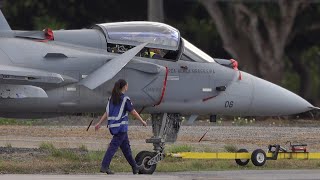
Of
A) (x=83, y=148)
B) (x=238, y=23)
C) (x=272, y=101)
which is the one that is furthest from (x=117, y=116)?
(x=238, y=23)

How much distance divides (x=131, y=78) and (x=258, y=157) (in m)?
2.61

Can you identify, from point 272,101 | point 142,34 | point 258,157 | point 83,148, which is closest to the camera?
point 142,34

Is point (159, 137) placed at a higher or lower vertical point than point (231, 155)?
higher

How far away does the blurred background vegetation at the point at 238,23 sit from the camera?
33844 mm

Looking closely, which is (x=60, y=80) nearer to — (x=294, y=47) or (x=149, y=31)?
(x=149, y=31)

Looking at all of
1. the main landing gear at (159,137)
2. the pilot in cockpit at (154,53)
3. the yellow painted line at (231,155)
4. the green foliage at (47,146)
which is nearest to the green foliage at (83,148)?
the green foliage at (47,146)

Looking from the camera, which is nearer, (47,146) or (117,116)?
(117,116)

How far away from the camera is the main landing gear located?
17.8m

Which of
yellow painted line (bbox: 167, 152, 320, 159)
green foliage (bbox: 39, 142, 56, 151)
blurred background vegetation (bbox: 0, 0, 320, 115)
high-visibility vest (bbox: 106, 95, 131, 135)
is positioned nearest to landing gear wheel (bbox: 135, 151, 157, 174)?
yellow painted line (bbox: 167, 152, 320, 159)

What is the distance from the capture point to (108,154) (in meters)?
16.8

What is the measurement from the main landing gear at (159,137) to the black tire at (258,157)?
53.7 inches

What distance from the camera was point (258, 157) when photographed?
62.1ft

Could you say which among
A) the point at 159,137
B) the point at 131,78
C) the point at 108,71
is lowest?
the point at 159,137

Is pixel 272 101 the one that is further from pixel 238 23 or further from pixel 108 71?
pixel 238 23
